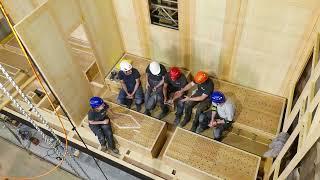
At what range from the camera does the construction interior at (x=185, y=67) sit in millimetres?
3984

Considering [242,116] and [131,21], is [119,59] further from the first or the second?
[242,116]

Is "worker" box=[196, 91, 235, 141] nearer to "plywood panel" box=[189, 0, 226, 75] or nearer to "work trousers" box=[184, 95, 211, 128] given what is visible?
"work trousers" box=[184, 95, 211, 128]

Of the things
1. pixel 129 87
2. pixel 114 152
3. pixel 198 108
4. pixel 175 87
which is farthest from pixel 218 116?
pixel 114 152

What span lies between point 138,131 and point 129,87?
0.90m

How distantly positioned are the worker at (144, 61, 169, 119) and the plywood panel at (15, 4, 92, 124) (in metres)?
1.15

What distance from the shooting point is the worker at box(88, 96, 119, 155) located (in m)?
4.52

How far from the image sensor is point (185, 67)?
565 centimetres

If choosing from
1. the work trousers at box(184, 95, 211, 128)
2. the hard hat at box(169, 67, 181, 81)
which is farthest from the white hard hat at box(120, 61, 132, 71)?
the work trousers at box(184, 95, 211, 128)

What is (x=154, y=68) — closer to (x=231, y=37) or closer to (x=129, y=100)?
(x=129, y=100)

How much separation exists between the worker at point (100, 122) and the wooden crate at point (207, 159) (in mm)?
1045

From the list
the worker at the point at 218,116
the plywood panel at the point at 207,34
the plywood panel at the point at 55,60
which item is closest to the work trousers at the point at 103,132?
the plywood panel at the point at 55,60

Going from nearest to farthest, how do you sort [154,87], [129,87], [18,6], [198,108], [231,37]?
1. [231,37]
2. [198,108]
3. [154,87]
4. [129,87]
5. [18,6]

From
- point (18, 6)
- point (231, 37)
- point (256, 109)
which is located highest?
point (18, 6)

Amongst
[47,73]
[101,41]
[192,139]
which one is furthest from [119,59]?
[192,139]
